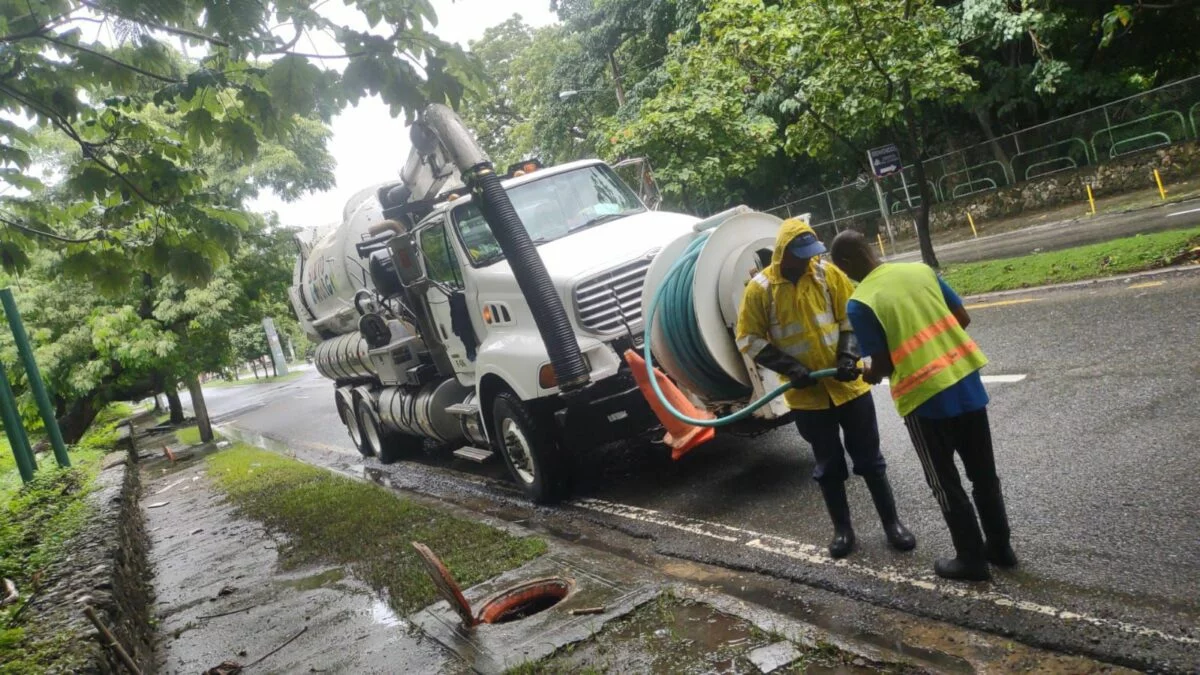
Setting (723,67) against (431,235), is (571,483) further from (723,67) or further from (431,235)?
(723,67)

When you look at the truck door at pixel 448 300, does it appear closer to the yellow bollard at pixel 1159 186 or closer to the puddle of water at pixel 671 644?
the puddle of water at pixel 671 644

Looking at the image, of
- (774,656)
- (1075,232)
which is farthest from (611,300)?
(1075,232)

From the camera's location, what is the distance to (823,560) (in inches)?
181

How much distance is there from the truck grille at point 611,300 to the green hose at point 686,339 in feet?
3.00

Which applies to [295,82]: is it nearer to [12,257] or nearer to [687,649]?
[687,649]

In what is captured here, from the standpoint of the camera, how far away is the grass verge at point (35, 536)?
4.09m

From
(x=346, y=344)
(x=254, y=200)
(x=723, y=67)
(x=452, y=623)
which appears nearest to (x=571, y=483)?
(x=452, y=623)

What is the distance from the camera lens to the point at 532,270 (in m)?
6.40

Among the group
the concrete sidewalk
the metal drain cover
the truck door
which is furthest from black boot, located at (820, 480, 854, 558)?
the truck door

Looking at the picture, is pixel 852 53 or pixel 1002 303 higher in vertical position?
pixel 852 53

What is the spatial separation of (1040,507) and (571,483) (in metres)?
3.67

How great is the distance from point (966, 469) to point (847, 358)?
77cm

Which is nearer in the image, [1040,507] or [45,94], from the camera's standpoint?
[1040,507]

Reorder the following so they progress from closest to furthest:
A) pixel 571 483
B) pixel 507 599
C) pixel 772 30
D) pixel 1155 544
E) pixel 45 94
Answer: pixel 1155 544 < pixel 507 599 < pixel 45 94 < pixel 571 483 < pixel 772 30
